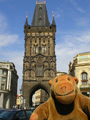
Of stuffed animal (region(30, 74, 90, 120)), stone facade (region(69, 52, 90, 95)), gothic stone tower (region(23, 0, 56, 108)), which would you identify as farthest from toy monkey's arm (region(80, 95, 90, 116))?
gothic stone tower (region(23, 0, 56, 108))

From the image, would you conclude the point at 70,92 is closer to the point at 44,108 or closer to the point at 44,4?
the point at 44,108

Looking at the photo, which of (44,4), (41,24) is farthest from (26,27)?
(44,4)

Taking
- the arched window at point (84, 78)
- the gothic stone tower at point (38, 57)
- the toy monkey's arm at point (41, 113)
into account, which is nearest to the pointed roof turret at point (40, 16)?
the gothic stone tower at point (38, 57)

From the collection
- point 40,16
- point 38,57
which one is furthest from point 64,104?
point 40,16

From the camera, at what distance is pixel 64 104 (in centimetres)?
344

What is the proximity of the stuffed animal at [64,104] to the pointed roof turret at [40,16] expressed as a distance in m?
45.1

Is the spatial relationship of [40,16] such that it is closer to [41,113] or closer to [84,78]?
[84,78]

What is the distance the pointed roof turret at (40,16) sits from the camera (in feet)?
157

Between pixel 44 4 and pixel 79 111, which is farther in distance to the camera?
pixel 44 4

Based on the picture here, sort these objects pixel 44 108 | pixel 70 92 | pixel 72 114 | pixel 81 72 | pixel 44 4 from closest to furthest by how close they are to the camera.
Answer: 1. pixel 70 92
2. pixel 72 114
3. pixel 44 108
4. pixel 81 72
5. pixel 44 4

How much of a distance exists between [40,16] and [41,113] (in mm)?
47408

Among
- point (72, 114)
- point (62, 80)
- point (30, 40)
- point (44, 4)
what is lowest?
point (72, 114)

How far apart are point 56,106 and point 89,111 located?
28.1 inches

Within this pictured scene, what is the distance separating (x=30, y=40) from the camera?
1750 inches
